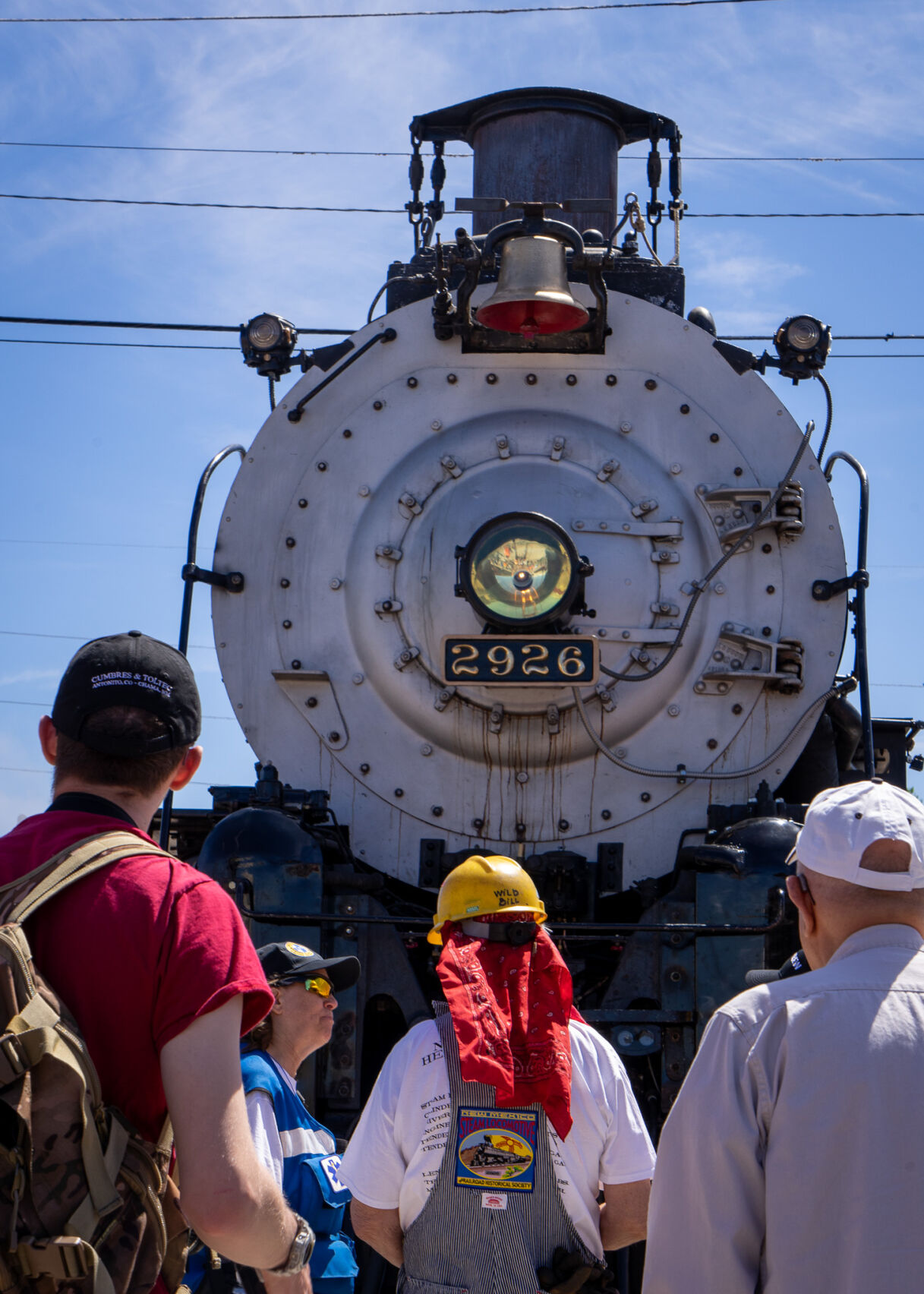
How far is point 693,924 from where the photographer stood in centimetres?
438

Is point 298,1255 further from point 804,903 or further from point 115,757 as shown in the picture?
point 804,903

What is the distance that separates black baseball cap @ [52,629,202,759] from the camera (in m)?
2.08

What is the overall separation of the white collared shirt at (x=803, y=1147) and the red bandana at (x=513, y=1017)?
715mm

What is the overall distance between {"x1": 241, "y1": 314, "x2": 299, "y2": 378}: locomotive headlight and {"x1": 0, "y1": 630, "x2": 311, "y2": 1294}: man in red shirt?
3950mm

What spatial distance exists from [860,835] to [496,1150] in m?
1.02

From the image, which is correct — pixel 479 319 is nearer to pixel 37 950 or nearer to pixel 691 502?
pixel 691 502

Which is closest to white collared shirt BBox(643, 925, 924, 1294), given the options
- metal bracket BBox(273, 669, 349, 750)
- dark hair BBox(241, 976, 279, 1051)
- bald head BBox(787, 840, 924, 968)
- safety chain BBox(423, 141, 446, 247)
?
bald head BBox(787, 840, 924, 968)

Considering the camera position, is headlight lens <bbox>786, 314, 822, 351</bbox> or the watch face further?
headlight lens <bbox>786, 314, 822, 351</bbox>

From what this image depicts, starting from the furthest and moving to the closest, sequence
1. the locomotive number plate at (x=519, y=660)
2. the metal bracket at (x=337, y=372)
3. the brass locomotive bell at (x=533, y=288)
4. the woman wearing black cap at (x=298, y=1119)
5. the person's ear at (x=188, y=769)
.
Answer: the metal bracket at (x=337, y=372), the brass locomotive bell at (x=533, y=288), the locomotive number plate at (x=519, y=660), the woman wearing black cap at (x=298, y=1119), the person's ear at (x=188, y=769)

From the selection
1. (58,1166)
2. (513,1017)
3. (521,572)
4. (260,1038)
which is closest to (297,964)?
(260,1038)

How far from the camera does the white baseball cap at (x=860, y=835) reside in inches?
80.5

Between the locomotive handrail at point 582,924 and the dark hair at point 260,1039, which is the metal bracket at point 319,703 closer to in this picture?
the locomotive handrail at point 582,924

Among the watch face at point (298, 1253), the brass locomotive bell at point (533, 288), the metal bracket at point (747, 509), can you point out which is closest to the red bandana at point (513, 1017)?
the watch face at point (298, 1253)

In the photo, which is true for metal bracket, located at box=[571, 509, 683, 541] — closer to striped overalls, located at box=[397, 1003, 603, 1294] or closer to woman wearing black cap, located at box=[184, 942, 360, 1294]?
woman wearing black cap, located at box=[184, 942, 360, 1294]
